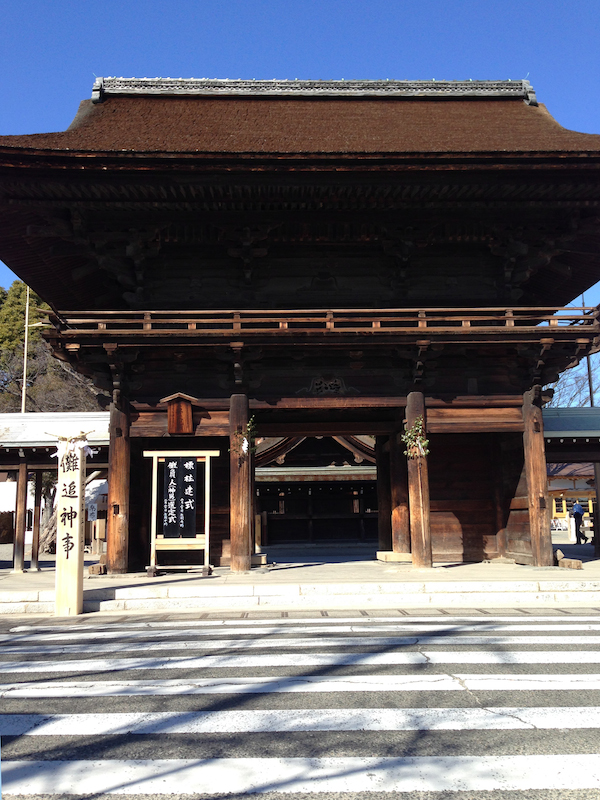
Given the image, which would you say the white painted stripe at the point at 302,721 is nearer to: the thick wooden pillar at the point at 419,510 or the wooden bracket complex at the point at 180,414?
the thick wooden pillar at the point at 419,510

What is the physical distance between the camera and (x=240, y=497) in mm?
12062

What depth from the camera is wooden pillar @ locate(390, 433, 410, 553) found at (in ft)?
47.7

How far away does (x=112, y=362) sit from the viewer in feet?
→ 39.5

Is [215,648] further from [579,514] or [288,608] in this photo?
[579,514]

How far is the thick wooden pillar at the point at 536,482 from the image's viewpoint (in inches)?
488

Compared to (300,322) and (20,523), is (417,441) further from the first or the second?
(20,523)

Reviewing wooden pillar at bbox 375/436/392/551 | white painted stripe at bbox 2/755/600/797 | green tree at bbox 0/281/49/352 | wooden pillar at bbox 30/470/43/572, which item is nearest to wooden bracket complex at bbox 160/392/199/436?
wooden pillar at bbox 375/436/392/551

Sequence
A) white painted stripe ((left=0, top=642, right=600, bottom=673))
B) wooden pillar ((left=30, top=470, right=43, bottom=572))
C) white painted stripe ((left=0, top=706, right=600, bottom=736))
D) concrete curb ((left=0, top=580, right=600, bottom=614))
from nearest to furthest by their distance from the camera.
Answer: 1. white painted stripe ((left=0, top=706, right=600, bottom=736))
2. white painted stripe ((left=0, top=642, right=600, bottom=673))
3. concrete curb ((left=0, top=580, right=600, bottom=614))
4. wooden pillar ((left=30, top=470, right=43, bottom=572))

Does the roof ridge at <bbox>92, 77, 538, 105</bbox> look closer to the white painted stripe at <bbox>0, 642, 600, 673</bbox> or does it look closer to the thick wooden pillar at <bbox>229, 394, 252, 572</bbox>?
the thick wooden pillar at <bbox>229, 394, 252, 572</bbox>

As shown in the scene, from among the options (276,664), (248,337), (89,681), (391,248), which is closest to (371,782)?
(276,664)

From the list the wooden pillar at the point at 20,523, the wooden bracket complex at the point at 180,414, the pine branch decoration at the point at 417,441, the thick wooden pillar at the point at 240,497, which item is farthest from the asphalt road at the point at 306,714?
the wooden pillar at the point at 20,523

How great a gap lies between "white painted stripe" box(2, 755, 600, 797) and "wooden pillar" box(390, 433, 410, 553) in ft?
36.7

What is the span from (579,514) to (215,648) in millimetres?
20564

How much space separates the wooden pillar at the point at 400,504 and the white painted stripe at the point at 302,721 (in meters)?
10.4
